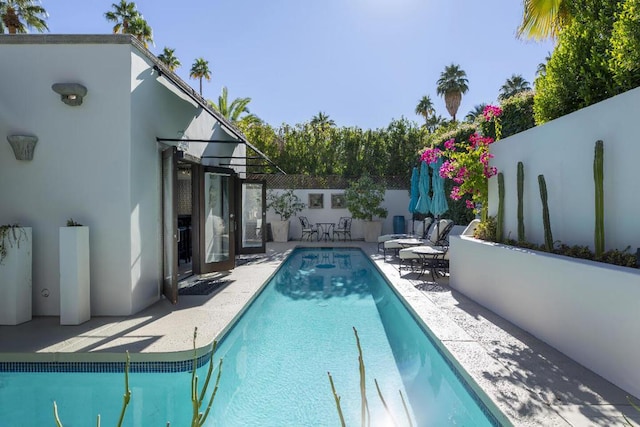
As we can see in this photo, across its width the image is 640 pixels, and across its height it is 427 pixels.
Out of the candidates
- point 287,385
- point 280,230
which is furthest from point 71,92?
point 280,230

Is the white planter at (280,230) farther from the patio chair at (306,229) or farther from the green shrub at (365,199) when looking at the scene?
the green shrub at (365,199)

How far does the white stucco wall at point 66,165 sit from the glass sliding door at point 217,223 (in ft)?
6.57

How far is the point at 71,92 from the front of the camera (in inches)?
179

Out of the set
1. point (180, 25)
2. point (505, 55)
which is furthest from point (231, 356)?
point (505, 55)

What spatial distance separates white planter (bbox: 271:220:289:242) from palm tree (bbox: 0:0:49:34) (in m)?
13.6

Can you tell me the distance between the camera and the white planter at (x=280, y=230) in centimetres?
1401

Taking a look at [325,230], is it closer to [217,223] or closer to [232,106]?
[217,223]

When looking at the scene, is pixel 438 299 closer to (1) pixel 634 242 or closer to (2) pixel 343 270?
(1) pixel 634 242

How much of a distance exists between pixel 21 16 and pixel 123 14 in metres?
4.54

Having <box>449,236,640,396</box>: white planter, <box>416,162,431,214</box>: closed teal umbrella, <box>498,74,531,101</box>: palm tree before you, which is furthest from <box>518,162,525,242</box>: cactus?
<box>498,74,531,101</box>: palm tree

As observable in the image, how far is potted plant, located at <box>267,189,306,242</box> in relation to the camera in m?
14.0

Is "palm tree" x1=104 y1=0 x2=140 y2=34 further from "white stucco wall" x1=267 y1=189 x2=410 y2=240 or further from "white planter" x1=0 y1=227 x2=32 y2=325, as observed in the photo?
"white planter" x1=0 y1=227 x2=32 y2=325

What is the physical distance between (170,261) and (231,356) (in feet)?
6.66

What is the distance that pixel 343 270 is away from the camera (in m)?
9.24
